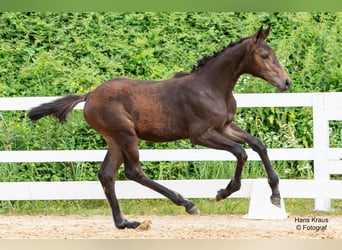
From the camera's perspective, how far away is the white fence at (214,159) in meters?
10.2

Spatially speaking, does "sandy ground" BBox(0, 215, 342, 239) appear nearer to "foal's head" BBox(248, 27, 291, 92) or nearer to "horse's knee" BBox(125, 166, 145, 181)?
"horse's knee" BBox(125, 166, 145, 181)

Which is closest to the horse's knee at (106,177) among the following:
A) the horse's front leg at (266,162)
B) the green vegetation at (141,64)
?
the horse's front leg at (266,162)

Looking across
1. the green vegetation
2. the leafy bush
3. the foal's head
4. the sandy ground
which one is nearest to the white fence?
the sandy ground

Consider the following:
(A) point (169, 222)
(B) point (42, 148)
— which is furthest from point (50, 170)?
(A) point (169, 222)

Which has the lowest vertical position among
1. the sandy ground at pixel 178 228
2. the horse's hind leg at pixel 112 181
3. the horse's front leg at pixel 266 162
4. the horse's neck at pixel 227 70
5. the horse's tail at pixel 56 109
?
the sandy ground at pixel 178 228

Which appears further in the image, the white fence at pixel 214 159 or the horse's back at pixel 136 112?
the white fence at pixel 214 159

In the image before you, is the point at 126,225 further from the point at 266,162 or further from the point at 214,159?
the point at 214,159

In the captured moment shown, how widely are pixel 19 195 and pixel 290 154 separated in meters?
3.18

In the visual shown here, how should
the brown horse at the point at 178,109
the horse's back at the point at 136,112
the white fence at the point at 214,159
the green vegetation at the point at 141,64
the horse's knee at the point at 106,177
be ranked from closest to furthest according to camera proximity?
the brown horse at the point at 178,109
the horse's back at the point at 136,112
the horse's knee at the point at 106,177
the white fence at the point at 214,159
the green vegetation at the point at 141,64

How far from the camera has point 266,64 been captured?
859cm

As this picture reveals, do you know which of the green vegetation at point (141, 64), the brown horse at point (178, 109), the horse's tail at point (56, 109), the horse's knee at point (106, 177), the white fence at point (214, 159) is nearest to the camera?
the brown horse at point (178, 109)

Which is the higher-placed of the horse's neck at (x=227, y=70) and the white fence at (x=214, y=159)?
the horse's neck at (x=227, y=70)

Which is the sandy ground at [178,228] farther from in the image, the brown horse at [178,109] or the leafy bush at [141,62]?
the leafy bush at [141,62]

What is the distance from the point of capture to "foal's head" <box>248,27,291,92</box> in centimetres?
852
